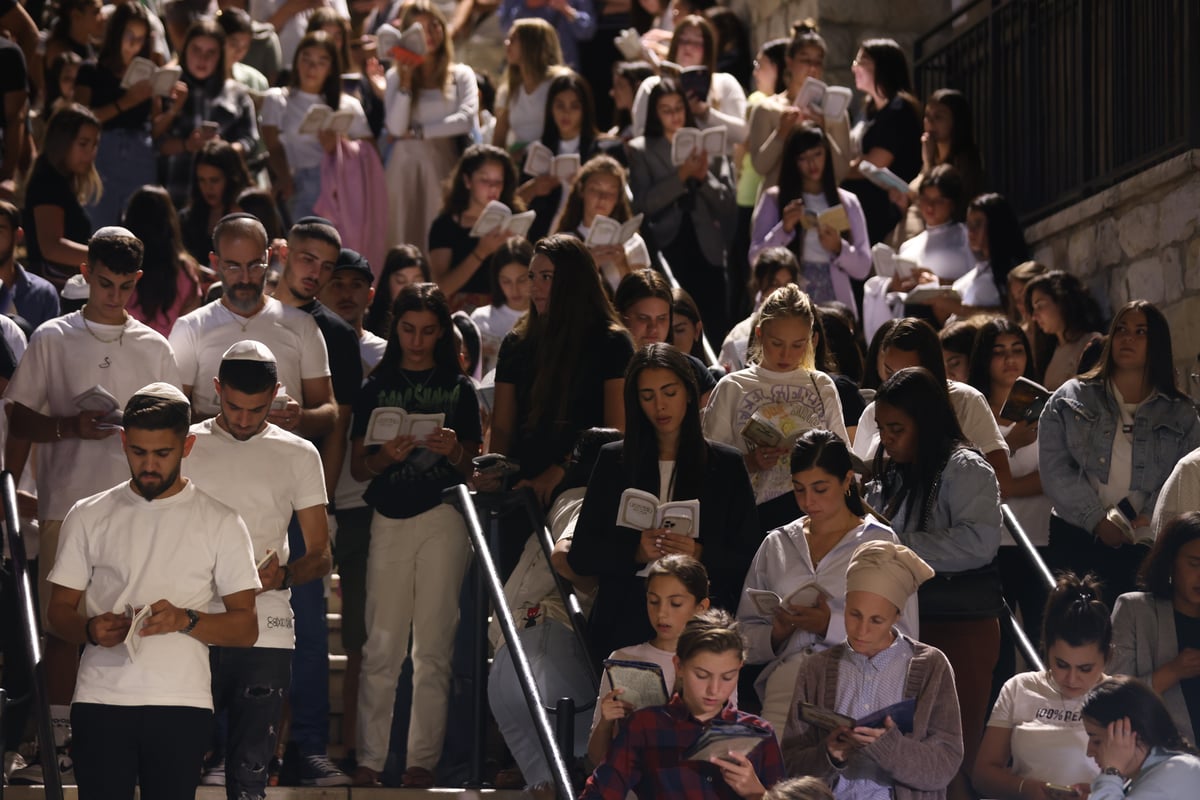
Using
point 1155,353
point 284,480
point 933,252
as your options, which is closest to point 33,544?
point 284,480

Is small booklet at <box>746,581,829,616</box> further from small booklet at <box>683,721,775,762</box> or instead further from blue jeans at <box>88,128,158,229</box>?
blue jeans at <box>88,128,158,229</box>

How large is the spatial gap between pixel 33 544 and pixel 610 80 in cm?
1049

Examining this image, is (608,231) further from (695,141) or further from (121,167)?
(121,167)

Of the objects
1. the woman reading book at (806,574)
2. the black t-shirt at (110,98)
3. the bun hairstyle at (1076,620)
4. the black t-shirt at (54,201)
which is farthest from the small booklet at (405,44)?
the bun hairstyle at (1076,620)

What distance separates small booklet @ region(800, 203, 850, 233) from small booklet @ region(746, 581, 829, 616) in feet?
15.3

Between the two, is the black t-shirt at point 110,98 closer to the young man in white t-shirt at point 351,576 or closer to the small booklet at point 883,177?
the young man in white t-shirt at point 351,576

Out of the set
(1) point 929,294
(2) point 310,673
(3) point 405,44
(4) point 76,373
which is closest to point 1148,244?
(1) point 929,294

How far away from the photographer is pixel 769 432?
6.84m

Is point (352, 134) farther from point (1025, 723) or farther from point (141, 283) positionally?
point (1025, 723)

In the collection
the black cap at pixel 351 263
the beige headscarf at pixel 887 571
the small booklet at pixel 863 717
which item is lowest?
the small booklet at pixel 863 717

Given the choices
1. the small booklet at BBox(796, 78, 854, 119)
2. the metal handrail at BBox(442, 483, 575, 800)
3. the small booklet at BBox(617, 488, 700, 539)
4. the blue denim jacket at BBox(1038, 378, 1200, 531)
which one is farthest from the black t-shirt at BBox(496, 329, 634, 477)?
the small booklet at BBox(796, 78, 854, 119)

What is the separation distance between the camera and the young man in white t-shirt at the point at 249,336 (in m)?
7.40

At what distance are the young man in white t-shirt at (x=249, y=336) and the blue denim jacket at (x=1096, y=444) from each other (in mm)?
2692

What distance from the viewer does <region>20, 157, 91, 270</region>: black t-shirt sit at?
979 centimetres
